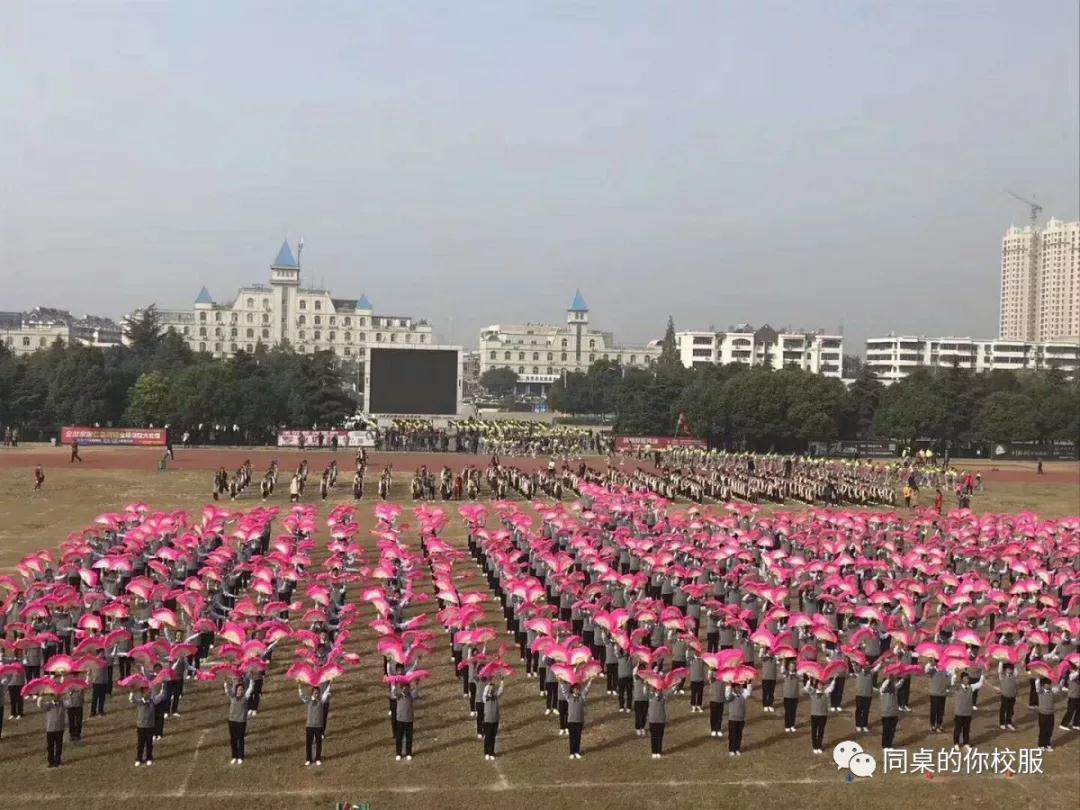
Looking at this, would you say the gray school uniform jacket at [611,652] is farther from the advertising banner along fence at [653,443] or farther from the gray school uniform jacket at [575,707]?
the advertising banner along fence at [653,443]

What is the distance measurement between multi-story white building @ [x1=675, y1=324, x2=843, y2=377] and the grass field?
4044 inches

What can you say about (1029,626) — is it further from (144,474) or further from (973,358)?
(973,358)

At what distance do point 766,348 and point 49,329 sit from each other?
89680 mm

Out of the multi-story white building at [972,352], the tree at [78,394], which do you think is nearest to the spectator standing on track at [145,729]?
the tree at [78,394]

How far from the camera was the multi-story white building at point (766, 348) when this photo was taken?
114 m

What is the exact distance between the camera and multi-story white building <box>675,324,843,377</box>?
11350 cm

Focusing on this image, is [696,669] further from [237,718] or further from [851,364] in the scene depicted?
[851,364]

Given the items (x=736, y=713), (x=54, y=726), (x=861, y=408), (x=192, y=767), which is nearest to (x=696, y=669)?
(x=736, y=713)

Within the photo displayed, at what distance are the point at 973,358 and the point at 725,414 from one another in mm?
74462

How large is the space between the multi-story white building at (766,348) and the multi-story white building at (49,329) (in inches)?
2669

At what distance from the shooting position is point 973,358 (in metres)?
117

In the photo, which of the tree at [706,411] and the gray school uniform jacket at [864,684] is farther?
the tree at [706,411]

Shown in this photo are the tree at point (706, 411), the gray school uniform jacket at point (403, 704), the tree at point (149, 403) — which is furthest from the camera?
the tree at point (706, 411)

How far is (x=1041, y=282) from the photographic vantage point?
16775 cm
